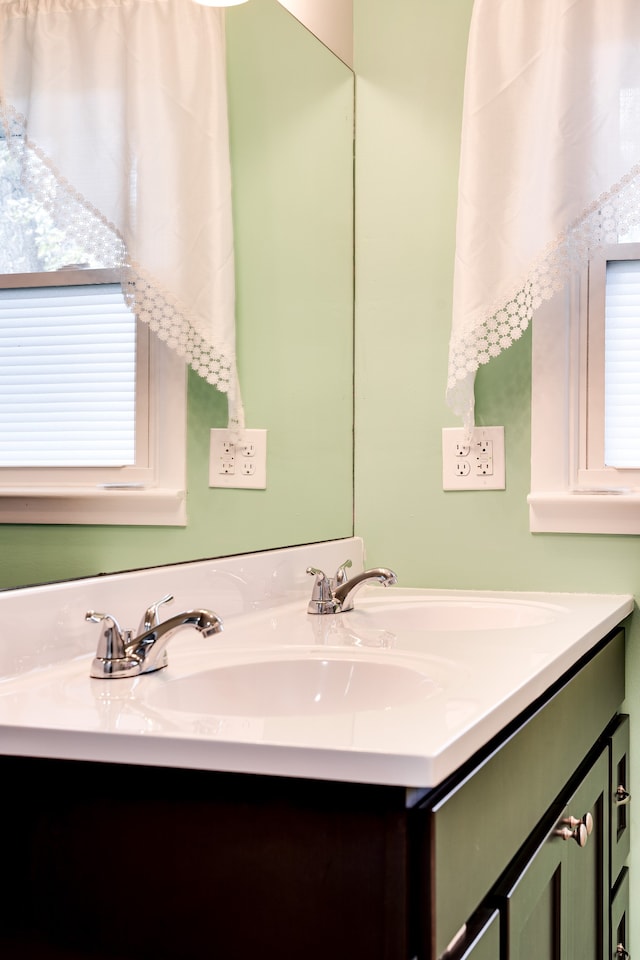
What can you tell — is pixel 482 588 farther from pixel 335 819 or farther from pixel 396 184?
pixel 335 819

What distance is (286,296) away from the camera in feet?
6.23

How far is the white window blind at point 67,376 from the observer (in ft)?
3.50

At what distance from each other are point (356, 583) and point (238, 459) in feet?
0.91

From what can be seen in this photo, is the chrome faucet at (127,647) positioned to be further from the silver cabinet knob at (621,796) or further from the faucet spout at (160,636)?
the silver cabinet knob at (621,796)

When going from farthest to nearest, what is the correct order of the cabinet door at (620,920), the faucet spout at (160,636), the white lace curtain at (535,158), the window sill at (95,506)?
the white lace curtain at (535,158)
the cabinet door at (620,920)
the window sill at (95,506)
the faucet spout at (160,636)

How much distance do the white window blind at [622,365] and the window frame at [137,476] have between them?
33.1 inches

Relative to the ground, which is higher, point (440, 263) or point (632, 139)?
point (632, 139)

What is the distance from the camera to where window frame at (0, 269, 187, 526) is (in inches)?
43.2

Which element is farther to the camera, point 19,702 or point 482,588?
point 482,588

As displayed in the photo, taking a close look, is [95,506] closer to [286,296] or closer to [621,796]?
[286,296]

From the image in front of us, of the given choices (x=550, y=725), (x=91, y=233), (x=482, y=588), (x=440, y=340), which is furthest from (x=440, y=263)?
(x=550, y=725)

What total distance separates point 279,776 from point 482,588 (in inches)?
50.1

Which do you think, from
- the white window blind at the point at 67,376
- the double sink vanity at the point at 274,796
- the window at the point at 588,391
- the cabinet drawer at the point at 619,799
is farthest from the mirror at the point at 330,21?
the cabinet drawer at the point at 619,799

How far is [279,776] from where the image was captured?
0.75m
